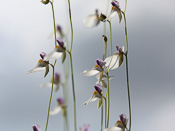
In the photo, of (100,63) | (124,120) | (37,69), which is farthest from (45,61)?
(124,120)

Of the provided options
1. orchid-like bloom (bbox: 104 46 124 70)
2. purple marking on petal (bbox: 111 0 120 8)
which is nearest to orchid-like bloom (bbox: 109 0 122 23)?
purple marking on petal (bbox: 111 0 120 8)

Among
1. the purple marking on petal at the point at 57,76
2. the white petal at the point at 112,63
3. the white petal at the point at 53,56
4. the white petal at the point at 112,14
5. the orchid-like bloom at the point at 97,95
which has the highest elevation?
the white petal at the point at 112,14

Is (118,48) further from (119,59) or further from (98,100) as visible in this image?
(98,100)

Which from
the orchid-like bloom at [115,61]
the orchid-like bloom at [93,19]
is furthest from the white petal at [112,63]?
the orchid-like bloom at [93,19]

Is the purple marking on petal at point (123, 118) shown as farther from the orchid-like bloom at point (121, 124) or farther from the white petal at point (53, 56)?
the white petal at point (53, 56)

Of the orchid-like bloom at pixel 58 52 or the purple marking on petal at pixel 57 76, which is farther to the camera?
the purple marking on petal at pixel 57 76

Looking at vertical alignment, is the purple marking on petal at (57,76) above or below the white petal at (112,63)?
below

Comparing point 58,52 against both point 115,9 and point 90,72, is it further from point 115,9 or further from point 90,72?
point 115,9

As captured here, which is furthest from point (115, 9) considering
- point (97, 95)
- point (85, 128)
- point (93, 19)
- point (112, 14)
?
point (85, 128)
